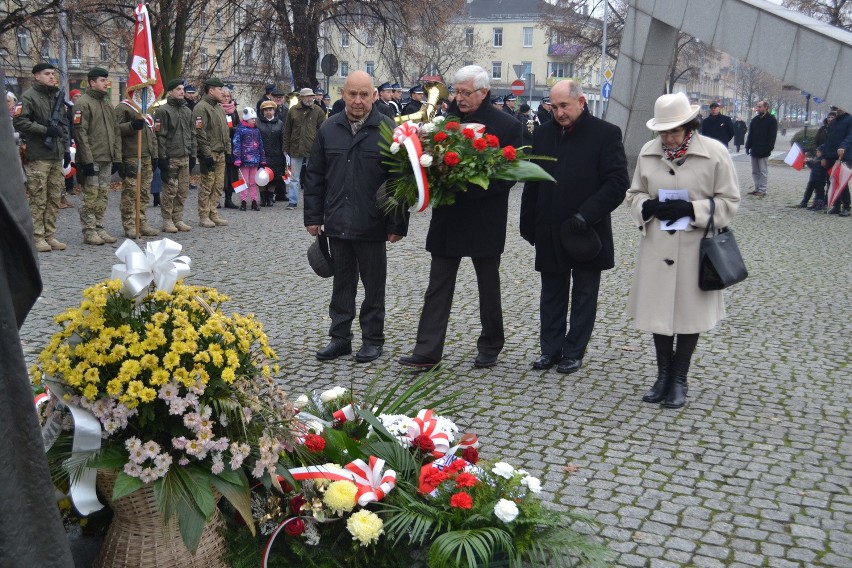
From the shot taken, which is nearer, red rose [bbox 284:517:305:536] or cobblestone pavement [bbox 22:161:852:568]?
red rose [bbox 284:517:305:536]

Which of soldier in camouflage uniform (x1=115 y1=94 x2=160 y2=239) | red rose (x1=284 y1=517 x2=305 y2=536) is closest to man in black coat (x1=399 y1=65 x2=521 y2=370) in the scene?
red rose (x1=284 y1=517 x2=305 y2=536)

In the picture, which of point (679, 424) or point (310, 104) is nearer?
point (679, 424)

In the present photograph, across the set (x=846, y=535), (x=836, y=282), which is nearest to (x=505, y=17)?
(x=836, y=282)

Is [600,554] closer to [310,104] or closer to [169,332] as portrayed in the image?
[169,332]

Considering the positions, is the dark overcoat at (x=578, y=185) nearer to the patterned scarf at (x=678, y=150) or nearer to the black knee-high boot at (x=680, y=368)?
the patterned scarf at (x=678, y=150)

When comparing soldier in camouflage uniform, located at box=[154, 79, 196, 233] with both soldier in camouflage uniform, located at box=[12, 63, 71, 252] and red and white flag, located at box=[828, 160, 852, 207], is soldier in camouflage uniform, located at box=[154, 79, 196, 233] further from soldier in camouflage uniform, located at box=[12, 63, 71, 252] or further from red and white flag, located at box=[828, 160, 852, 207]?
red and white flag, located at box=[828, 160, 852, 207]

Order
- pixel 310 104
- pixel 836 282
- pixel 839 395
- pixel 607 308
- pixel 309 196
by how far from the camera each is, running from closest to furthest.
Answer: pixel 839 395 < pixel 309 196 < pixel 607 308 < pixel 836 282 < pixel 310 104

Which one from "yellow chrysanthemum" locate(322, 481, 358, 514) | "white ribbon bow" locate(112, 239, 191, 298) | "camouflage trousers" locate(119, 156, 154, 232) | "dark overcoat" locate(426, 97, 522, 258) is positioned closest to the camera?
"white ribbon bow" locate(112, 239, 191, 298)

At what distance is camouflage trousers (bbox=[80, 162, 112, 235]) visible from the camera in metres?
12.3

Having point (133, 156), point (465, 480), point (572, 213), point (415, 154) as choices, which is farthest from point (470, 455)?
point (133, 156)

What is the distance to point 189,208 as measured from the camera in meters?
17.4

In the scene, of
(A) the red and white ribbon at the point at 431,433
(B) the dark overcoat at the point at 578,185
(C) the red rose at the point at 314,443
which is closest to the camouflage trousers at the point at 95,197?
(B) the dark overcoat at the point at 578,185

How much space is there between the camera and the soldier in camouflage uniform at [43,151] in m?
11.6

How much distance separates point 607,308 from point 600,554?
5.66 meters
